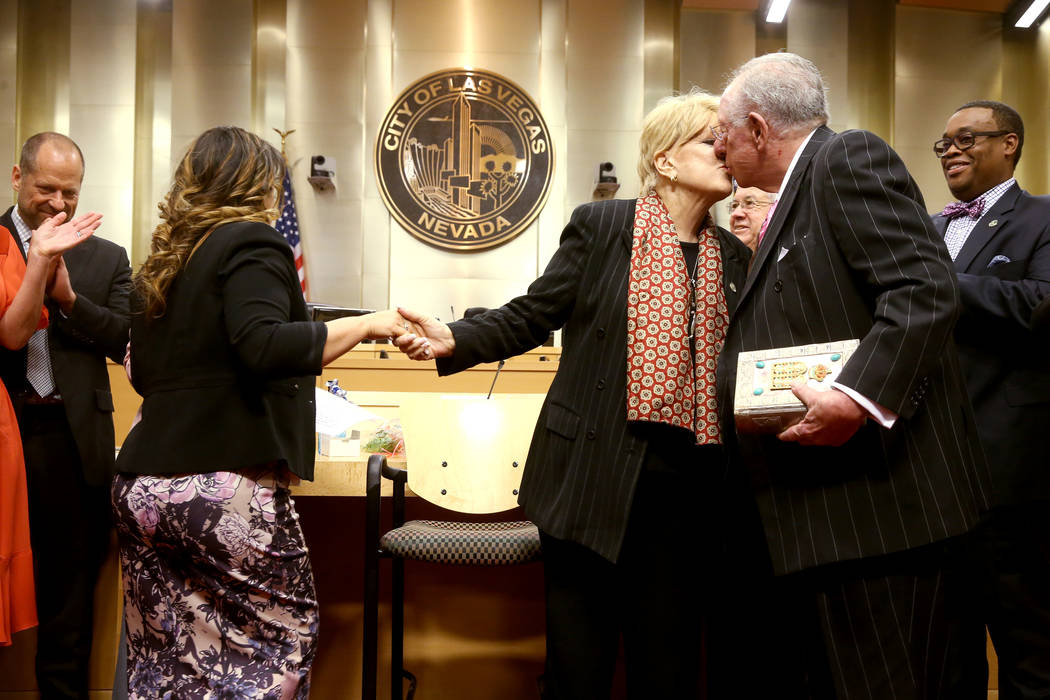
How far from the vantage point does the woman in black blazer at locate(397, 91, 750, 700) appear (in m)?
1.71

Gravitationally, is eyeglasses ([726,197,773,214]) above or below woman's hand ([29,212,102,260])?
above

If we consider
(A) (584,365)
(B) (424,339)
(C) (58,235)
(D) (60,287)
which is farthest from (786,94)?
(D) (60,287)

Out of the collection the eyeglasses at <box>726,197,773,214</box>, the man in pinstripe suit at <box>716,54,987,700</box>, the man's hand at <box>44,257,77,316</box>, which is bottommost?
the man in pinstripe suit at <box>716,54,987,700</box>

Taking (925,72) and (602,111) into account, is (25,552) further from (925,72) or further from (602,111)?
(925,72)

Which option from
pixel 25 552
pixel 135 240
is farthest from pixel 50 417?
pixel 135 240

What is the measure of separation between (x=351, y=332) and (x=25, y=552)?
129 centimetres

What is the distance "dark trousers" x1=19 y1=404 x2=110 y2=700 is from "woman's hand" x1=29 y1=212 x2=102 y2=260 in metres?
0.52

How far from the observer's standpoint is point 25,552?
240 cm

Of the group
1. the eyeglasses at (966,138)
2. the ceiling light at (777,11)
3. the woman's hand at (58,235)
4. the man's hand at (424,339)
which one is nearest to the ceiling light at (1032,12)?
the ceiling light at (777,11)

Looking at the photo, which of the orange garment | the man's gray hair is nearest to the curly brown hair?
the orange garment

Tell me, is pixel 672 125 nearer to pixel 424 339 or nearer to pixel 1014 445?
pixel 424 339

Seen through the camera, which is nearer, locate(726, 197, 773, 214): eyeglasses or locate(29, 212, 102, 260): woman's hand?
locate(29, 212, 102, 260): woman's hand

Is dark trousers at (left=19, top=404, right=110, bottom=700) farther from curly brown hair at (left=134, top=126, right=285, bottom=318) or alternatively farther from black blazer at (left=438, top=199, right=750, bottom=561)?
black blazer at (left=438, top=199, right=750, bottom=561)

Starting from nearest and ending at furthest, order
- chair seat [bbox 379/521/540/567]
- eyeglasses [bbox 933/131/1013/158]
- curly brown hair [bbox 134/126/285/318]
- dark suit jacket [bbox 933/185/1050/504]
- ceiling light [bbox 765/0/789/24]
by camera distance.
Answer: curly brown hair [bbox 134/126/285/318]
chair seat [bbox 379/521/540/567]
dark suit jacket [bbox 933/185/1050/504]
eyeglasses [bbox 933/131/1013/158]
ceiling light [bbox 765/0/789/24]
